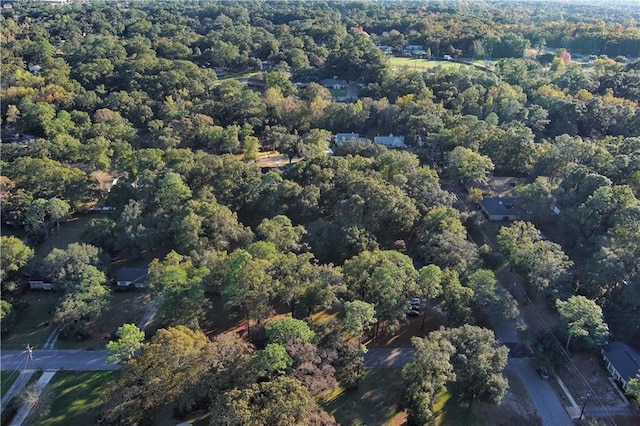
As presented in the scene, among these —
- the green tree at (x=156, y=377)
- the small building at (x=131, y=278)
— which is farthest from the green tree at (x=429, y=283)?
the small building at (x=131, y=278)

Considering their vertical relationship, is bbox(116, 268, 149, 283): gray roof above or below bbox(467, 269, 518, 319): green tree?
below

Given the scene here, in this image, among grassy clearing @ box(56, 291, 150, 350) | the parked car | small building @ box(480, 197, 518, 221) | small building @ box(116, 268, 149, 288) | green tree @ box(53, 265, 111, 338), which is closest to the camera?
the parked car

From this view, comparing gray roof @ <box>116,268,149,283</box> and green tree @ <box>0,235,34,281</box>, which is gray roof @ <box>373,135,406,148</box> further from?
green tree @ <box>0,235,34,281</box>

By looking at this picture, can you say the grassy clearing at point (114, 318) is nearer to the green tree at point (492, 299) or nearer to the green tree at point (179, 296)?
the green tree at point (179, 296)

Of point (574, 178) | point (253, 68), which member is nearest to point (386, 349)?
point (574, 178)

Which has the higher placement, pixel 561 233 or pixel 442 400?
pixel 561 233

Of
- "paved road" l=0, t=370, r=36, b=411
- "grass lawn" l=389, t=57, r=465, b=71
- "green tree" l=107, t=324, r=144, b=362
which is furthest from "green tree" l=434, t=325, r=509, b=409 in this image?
"grass lawn" l=389, t=57, r=465, b=71

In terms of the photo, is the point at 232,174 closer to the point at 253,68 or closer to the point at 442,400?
the point at 442,400
